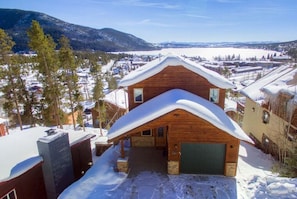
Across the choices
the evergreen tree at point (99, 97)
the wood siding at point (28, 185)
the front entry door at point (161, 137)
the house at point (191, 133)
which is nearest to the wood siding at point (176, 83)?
the house at point (191, 133)

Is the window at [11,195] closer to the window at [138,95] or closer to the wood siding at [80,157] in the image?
the wood siding at [80,157]

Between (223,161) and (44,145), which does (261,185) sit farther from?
(44,145)

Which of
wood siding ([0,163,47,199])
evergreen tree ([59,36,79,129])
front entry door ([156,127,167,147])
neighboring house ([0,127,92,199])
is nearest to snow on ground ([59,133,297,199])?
neighboring house ([0,127,92,199])

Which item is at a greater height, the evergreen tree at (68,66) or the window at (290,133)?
the evergreen tree at (68,66)

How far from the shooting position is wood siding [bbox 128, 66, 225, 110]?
1161 centimetres

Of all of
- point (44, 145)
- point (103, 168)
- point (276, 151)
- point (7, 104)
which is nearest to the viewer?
point (44, 145)

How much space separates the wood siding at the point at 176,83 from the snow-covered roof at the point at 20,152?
491cm

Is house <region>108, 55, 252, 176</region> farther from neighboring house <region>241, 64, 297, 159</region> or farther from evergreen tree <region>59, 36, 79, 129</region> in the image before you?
evergreen tree <region>59, 36, 79, 129</region>

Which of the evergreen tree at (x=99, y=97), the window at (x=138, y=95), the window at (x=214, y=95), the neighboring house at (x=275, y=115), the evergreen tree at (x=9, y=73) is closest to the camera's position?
the window at (x=214, y=95)

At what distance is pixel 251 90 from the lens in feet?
58.6


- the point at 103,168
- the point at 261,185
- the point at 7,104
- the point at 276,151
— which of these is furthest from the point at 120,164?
the point at 7,104

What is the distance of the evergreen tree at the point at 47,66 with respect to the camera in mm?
17516

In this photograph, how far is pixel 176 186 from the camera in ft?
28.8

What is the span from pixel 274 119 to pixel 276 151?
233 cm
